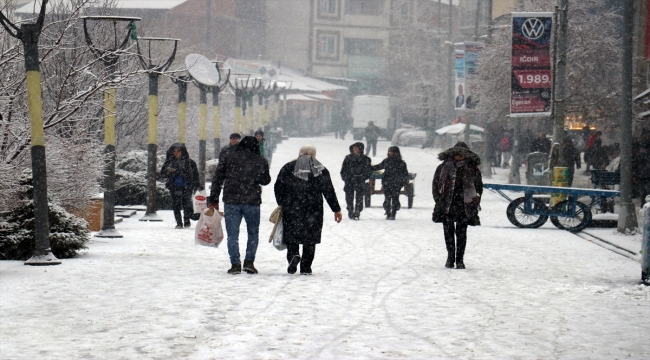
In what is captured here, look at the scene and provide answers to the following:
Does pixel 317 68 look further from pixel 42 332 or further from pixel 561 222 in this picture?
pixel 42 332

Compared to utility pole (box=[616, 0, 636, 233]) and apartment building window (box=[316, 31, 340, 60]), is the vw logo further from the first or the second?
apartment building window (box=[316, 31, 340, 60])

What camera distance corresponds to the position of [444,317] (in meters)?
9.77

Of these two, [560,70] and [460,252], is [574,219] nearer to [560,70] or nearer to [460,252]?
[560,70]

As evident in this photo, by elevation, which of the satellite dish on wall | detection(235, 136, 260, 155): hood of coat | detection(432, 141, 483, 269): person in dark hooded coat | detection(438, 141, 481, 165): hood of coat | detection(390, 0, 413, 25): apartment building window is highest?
detection(390, 0, 413, 25): apartment building window

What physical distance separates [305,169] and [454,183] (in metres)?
2.16

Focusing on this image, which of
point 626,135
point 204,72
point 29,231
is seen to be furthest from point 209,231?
point 204,72

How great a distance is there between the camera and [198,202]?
18.7 m

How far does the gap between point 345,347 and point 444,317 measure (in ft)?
5.94

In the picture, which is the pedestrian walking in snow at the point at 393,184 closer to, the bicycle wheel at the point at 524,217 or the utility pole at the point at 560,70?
the bicycle wheel at the point at 524,217

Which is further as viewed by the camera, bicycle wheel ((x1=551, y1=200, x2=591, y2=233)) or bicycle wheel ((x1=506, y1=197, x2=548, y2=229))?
bicycle wheel ((x1=506, y1=197, x2=548, y2=229))

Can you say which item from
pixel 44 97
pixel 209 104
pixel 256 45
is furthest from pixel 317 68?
pixel 44 97

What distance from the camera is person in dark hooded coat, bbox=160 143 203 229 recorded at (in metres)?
19.3

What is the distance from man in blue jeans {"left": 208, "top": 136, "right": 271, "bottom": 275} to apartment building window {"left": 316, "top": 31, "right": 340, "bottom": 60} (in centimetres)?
8464

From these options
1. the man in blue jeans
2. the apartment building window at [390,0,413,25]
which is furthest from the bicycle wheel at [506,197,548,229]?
the apartment building window at [390,0,413,25]
